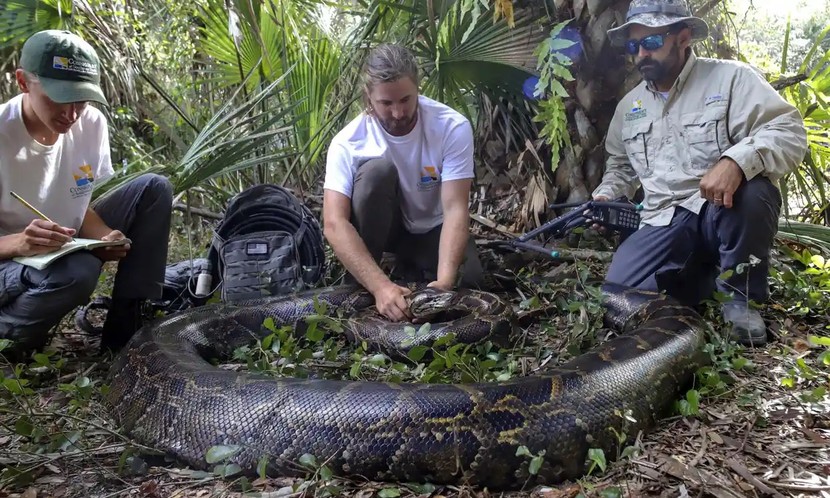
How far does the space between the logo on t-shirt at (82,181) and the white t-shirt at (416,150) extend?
1.66 m

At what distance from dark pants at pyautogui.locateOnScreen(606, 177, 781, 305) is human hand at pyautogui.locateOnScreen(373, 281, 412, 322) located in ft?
5.94

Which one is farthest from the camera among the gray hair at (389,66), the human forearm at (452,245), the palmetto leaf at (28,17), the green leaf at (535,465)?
the palmetto leaf at (28,17)

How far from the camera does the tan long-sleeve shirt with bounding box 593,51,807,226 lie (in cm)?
415

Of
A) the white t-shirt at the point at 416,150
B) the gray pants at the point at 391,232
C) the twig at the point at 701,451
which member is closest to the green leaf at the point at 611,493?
the twig at the point at 701,451

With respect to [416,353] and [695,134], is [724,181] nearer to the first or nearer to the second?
[695,134]

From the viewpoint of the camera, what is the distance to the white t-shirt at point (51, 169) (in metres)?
3.87

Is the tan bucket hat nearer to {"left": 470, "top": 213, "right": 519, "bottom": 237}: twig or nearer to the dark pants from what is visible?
the dark pants

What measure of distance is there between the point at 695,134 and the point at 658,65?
1.92 ft

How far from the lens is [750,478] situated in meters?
2.48

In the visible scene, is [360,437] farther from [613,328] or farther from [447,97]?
[447,97]

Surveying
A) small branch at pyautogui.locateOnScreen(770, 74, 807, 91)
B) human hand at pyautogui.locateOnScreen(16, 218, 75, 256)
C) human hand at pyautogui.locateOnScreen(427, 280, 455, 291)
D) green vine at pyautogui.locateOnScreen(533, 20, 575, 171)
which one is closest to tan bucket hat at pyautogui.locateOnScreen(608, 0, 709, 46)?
green vine at pyautogui.locateOnScreen(533, 20, 575, 171)

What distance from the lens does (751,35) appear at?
25.3 ft

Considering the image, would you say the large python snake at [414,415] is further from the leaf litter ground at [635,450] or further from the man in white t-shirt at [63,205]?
the man in white t-shirt at [63,205]

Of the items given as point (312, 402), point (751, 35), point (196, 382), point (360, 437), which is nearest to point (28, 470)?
point (196, 382)
